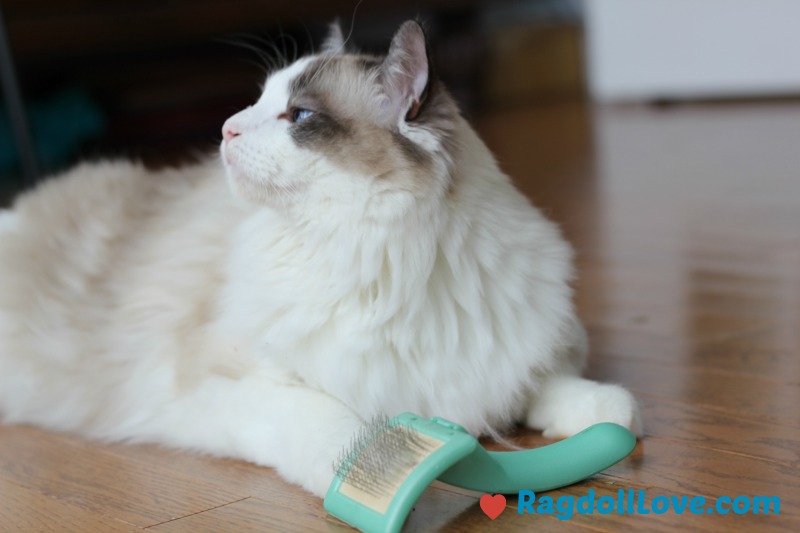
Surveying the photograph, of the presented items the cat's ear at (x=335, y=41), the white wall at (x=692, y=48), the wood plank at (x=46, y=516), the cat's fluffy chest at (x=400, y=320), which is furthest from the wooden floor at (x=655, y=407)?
the white wall at (x=692, y=48)

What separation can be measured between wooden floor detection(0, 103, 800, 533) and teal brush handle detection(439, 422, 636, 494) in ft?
0.10

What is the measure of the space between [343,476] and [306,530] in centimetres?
8

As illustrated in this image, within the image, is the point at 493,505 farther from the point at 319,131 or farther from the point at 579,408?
the point at 319,131

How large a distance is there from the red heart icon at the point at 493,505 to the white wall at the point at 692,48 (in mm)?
5009

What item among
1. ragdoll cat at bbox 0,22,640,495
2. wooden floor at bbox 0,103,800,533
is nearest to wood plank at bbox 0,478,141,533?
wooden floor at bbox 0,103,800,533

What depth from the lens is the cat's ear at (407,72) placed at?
131 cm

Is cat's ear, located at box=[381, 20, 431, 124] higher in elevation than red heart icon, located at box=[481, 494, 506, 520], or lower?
higher


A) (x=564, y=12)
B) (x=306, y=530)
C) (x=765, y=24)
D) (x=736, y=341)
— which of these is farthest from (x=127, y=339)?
(x=564, y=12)

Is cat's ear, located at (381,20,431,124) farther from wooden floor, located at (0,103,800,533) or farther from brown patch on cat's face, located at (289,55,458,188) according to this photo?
wooden floor, located at (0,103,800,533)

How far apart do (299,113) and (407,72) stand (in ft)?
0.55

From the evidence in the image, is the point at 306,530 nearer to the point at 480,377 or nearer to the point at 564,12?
the point at 480,377

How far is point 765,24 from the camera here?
18.2 feet

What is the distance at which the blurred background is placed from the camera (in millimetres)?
4723

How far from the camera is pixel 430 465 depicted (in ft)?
3.48
